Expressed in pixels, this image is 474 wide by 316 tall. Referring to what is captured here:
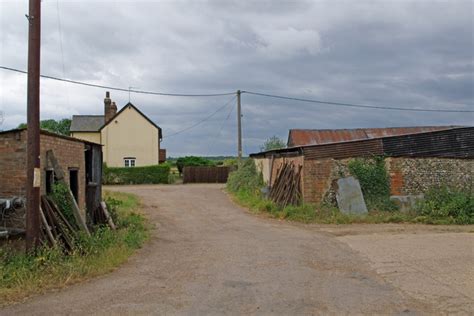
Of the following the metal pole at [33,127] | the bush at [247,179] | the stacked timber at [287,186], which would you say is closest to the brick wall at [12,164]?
the metal pole at [33,127]

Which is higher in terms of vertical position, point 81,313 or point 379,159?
point 379,159

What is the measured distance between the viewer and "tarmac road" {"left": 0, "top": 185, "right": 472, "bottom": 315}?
22.4 ft

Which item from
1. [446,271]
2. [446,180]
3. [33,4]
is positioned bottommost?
[446,271]

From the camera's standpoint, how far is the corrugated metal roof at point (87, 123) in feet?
178

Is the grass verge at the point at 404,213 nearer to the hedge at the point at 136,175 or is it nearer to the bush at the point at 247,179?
the bush at the point at 247,179

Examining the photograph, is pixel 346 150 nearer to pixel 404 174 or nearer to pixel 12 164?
pixel 404 174

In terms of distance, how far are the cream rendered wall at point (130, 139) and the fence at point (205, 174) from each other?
5.84 m

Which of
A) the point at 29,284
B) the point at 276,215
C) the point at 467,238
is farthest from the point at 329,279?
the point at 276,215

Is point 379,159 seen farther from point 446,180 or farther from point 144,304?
point 144,304

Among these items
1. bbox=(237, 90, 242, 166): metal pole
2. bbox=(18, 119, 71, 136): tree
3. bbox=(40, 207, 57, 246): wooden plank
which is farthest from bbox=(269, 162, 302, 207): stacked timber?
bbox=(18, 119, 71, 136): tree

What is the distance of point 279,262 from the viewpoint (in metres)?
10.3

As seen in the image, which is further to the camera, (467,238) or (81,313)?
(467,238)

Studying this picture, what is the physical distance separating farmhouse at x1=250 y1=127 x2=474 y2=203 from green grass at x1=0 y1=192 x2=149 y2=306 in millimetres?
8676

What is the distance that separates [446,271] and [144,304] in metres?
5.67
